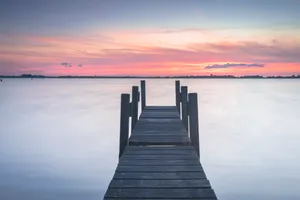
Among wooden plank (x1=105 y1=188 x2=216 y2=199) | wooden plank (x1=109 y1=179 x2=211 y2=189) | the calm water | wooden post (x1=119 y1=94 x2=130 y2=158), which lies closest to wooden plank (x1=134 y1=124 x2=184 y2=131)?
wooden post (x1=119 y1=94 x2=130 y2=158)

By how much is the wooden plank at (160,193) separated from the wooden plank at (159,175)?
1.53 ft

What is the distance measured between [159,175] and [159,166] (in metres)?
0.51

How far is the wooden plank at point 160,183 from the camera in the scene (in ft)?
14.5

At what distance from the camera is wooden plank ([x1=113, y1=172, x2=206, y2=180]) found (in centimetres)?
479

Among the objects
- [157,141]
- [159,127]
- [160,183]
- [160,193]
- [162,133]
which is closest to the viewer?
[160,193]

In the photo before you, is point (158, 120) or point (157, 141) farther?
point (158, 120)

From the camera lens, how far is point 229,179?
1221 centimetres

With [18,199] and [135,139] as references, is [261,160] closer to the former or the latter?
[135,139]

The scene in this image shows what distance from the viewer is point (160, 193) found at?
4.19m

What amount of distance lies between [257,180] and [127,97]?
20.6 ft

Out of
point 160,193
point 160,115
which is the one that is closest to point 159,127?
point 160,115

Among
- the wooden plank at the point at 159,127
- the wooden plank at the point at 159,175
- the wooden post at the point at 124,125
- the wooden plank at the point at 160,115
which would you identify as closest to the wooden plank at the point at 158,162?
the wooden plank at the point at 159,175

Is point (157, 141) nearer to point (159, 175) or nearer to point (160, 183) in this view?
point (159, 175)

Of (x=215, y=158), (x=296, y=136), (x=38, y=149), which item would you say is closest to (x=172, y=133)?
(x=215, y=158)
